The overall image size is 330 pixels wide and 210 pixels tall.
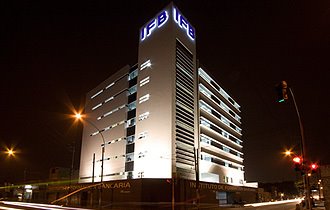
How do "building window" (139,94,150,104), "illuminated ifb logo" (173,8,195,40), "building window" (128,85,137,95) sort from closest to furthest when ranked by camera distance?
"building window" (139,94,150,104) → "illuminated ifb logo" (173,8,195,40) → "building window" (128,85,137,95)

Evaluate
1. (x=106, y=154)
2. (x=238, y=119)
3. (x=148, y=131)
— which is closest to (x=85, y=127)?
(x=106, y=154)

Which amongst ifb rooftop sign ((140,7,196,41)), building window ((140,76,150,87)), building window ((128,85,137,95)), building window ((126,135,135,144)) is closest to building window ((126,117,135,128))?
building window ((126,135,135,144))

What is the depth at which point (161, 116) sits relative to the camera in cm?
5541

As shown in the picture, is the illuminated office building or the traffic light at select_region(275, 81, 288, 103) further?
the illuminated office building

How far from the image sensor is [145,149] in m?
56.0

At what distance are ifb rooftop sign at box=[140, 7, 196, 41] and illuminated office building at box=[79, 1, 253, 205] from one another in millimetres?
249

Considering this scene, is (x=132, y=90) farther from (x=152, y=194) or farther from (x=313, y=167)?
(x=313, y=167)

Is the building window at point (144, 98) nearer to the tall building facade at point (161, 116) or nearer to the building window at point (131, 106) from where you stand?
the tall building facade at point (161, 116)

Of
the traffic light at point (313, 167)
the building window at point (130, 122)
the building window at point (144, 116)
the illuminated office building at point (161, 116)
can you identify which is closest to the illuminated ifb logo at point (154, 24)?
the illuminated office building at point (161, 116)

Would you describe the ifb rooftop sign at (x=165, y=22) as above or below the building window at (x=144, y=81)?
above

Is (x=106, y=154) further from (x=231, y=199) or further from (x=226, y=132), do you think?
(x=226, y=132)

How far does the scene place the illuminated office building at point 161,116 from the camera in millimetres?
54594

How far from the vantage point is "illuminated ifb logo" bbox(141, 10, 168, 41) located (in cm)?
6385

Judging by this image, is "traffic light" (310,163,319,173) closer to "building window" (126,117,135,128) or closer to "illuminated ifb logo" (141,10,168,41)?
"building window" (126,117,135,128)
